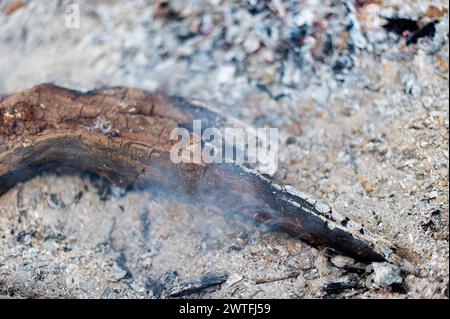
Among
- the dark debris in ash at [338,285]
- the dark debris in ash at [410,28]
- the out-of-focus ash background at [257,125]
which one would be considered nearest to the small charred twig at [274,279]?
the out-of-focus ash background at [257,125]

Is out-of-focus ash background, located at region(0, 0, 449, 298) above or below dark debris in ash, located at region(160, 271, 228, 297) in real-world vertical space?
above

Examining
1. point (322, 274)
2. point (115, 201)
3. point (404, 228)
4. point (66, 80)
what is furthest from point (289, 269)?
point (66, 80)

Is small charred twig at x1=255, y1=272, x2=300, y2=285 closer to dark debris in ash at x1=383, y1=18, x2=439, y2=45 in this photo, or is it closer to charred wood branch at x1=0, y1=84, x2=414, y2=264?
charred wood branch at x1=0, y1=84, x2=414, y2=264

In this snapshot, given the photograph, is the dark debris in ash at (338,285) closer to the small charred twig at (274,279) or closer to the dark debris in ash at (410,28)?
the small charred twig at (274,279)

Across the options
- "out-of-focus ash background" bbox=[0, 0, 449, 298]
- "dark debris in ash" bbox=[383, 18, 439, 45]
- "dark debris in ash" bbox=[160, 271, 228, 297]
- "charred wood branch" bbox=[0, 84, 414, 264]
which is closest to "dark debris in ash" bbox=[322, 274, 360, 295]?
"out-of-focus ash background" bbox=[0, 0, 449, 298]

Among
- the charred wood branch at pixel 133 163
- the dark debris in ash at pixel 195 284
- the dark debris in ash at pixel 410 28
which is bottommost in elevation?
the dark debris in ash at pixel 195 284

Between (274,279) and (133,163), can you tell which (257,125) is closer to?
(133,163)
